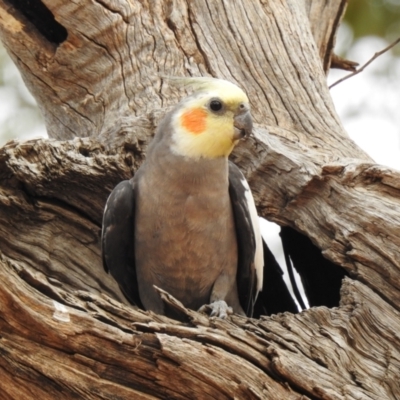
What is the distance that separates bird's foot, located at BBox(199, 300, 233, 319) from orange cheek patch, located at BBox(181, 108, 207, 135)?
1036mm

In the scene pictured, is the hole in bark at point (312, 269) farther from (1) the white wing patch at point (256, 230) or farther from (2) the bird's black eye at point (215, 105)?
(2) the bird's black eye at point (215, 105)

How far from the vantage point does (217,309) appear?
4.57 metres

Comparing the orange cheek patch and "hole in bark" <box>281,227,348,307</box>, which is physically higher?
the orange cheek patch

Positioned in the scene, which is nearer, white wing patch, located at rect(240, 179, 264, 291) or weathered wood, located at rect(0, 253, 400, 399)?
weathered wood, located at rect(0, 253, 400, 399)

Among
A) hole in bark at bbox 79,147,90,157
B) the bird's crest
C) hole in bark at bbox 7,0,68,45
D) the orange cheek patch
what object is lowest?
hole in bark at bbox 79,147,90,157

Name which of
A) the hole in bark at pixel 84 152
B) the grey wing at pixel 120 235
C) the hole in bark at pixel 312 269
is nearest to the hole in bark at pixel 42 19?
the hole in bark at pixel 84 152

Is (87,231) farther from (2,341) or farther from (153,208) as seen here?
(2,341)

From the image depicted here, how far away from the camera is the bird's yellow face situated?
4637mm

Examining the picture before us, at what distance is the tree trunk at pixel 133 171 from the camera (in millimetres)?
3469

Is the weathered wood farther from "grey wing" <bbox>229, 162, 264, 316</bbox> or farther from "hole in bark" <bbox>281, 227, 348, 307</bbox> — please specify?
"hole in bark" <bbox>281, 227, 348, 307</bbox>

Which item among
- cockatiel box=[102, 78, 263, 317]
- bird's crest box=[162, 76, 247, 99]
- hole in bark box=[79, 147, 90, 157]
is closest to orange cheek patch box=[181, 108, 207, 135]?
cockatiel box=[102, 78, 263, 317]

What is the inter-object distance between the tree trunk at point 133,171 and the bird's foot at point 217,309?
0.59 metres

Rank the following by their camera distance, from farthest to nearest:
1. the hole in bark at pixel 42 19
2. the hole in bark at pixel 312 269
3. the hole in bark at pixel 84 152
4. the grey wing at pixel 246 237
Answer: the hole in bark at pixel 42 19
the hole in bark at pixel 312 269
the hole in bark at pixel 84 152
the grey wing at pixel 246 237

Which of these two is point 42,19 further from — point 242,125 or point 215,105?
point 242,125
